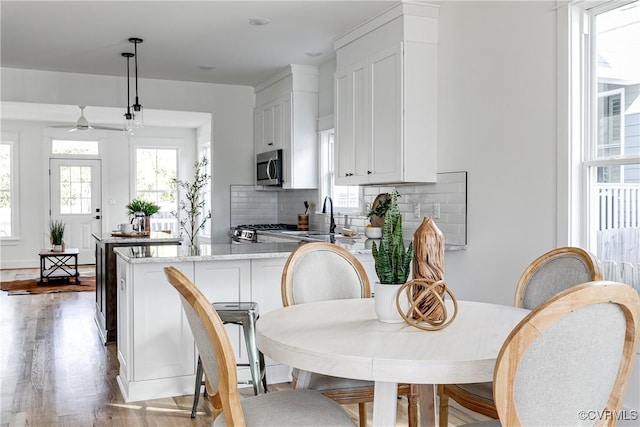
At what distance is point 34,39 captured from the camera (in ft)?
16.3

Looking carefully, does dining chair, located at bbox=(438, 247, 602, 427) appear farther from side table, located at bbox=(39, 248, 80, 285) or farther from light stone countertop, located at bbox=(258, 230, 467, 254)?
side table, located at bbox=(39, 248, 80, 285)

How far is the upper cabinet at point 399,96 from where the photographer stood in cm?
410

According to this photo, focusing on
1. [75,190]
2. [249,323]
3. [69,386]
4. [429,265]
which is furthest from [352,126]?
[75,190]

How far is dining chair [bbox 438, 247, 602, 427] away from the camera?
6.91ft

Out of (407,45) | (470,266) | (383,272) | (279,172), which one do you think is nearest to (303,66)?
(279,172)

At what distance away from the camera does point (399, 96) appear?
13.5 feet

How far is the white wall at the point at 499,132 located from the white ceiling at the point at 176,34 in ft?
2.19

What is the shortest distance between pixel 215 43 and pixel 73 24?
3.76 feet

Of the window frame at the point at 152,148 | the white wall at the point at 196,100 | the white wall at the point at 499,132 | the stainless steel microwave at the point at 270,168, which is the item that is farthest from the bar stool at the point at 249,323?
the window frame at the point at 152,148

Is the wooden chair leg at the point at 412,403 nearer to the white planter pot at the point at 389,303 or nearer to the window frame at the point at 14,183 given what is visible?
the white planter pot at the point at 389,303

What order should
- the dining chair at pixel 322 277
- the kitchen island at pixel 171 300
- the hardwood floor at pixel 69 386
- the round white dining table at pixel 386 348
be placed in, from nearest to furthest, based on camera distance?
1. the round white dining table at pixel 386 348
2. the dining chair at pixel 322 277
3. the hardwood floor at pixel 69 386
4. the kitchen island at pixel 171 300

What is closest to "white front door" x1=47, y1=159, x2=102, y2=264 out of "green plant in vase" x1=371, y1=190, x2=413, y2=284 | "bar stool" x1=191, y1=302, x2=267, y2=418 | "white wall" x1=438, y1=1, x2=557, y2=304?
"white wall" x1=438, y1=1, x2=557, y2=304

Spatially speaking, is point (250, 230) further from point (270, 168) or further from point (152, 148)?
point (152, 148)

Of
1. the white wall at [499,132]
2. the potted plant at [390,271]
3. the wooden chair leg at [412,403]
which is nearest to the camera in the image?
Answer: the potted plant at [390,271]
